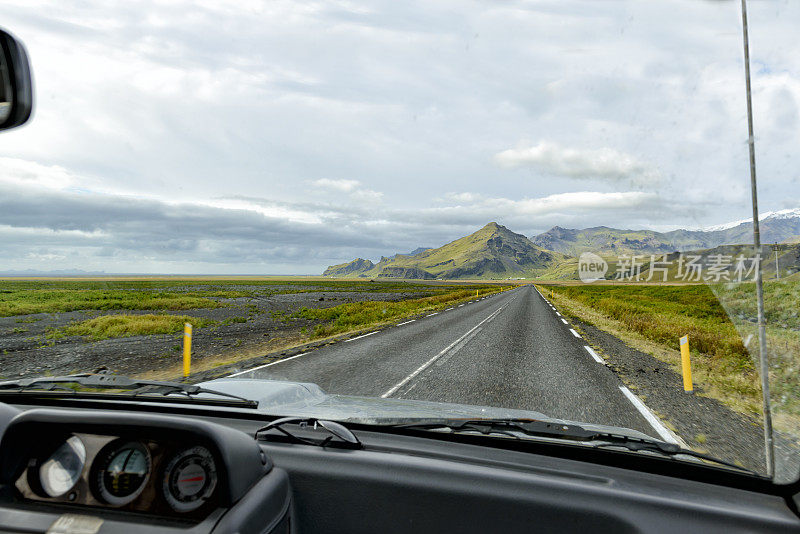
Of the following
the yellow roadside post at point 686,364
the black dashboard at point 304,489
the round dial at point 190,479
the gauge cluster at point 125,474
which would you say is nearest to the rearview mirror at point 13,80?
the black dashboard at point 304,489

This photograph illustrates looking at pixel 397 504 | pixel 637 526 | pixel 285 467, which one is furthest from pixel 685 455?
pixel 285 467

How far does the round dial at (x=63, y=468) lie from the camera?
5.48 feet

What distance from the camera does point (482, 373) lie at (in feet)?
25.5

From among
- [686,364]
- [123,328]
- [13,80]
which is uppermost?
[13,80]

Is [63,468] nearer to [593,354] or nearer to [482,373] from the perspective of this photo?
[482,373]

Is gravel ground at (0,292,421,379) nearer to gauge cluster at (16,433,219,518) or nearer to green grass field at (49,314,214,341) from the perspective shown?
green grass field at (49,314,214,341)

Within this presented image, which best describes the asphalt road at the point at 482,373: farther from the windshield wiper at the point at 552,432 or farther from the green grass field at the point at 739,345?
the windshield wiper at the point at 552,432

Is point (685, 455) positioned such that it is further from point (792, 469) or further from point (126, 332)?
point (126, 332)

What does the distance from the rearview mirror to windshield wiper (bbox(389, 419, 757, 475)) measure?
7.54 ft

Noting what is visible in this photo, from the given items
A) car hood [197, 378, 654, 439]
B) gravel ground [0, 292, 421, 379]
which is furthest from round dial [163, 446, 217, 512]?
gravel ground [0, 292, 421, 379]

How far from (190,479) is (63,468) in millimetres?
557

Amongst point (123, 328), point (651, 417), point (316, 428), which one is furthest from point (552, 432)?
point (123, 328)

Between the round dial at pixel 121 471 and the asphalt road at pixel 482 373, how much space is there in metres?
4.54

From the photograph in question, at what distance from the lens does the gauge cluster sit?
1.59 metres
